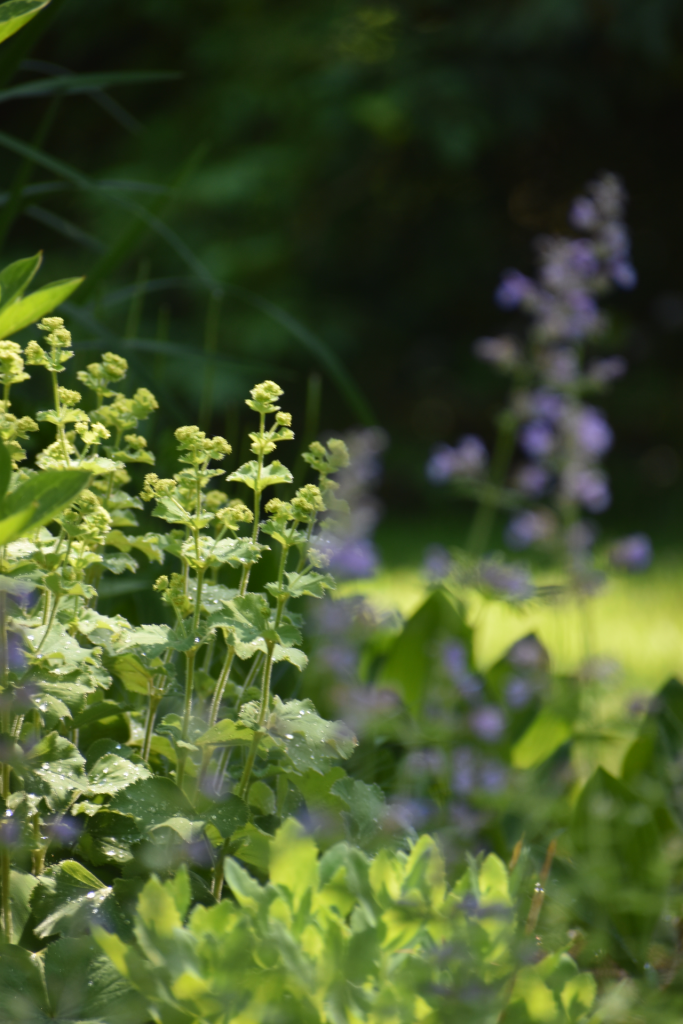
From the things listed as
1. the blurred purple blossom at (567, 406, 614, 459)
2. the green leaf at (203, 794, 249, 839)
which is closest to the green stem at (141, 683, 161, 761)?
the green leaf at (203, 794, 249, 839)

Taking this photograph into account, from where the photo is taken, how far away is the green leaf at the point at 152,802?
672mm

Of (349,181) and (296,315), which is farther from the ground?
(349,181)

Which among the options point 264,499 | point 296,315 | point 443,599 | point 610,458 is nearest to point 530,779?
point 443,599

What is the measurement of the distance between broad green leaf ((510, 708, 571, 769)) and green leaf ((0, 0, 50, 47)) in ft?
3.44

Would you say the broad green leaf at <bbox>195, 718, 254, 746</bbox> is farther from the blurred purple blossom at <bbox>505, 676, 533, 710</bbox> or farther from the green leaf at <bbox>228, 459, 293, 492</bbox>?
the blurred purple blossom at <bbox>505, 676, 533, 710</bbox>

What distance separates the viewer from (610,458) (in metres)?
7.54

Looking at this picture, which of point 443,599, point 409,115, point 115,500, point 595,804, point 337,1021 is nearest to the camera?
point 337,1021

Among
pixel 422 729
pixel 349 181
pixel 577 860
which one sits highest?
pixel 349 181

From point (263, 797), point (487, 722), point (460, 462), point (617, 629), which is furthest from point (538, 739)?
point (617, 629)

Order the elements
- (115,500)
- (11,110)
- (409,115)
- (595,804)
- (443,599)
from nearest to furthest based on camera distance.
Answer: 1. (115,500)
2. (595,804)
3. (443,599)
4. (409,115)
5. (11,110)

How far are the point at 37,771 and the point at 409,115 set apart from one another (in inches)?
250

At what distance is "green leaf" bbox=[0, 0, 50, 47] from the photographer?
675 millimetres

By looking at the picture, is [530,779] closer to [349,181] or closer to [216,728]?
[216,728]

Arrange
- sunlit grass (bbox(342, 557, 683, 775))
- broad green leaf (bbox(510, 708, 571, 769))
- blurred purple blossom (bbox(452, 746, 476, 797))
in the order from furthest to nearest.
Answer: sunlit grass (bbox(342, 557, 683, 775)), broad green leaf (bbox(510, 708, 571, 769)), blurred purple blossom (bbox(452, 746, 476, 797))
